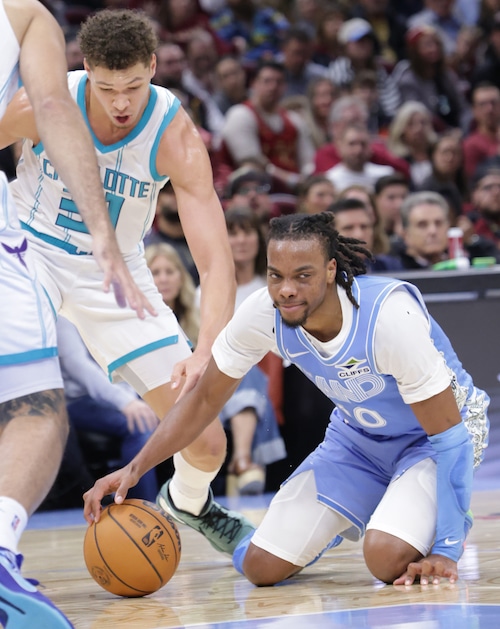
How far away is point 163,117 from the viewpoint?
410 centimetres

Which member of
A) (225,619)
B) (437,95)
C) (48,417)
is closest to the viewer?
(48,417)

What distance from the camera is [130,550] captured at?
3.58 meters

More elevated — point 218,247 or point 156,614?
point 218,247

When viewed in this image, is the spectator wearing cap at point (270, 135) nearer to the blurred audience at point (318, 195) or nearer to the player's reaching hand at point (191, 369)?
the blurred audience at point (318, 195)

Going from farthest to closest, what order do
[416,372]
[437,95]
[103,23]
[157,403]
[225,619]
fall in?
[437,95]
[157,403]
[103,23]
[416,372]
[225,619]

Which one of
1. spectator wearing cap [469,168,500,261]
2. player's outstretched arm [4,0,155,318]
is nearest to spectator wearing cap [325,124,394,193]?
spectator wearing cap [469,168,500,261]

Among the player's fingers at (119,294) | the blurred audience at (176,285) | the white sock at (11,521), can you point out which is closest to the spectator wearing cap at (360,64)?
the blurred audience at (176,285)

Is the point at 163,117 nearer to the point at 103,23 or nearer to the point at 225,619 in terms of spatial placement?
the point at 103,23

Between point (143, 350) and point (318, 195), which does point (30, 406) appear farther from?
point (318, 195)

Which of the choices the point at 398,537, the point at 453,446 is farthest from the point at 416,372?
the point at 398,537

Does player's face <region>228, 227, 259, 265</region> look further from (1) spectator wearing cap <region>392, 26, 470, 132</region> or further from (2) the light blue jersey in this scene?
(1) spectator wearing cap <region>392, 26, 470, 132</region>

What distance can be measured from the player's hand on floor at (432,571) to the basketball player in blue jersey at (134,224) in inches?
39.7

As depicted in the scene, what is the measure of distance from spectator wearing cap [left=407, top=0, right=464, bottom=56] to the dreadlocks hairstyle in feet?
29.4

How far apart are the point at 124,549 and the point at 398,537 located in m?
0.91
